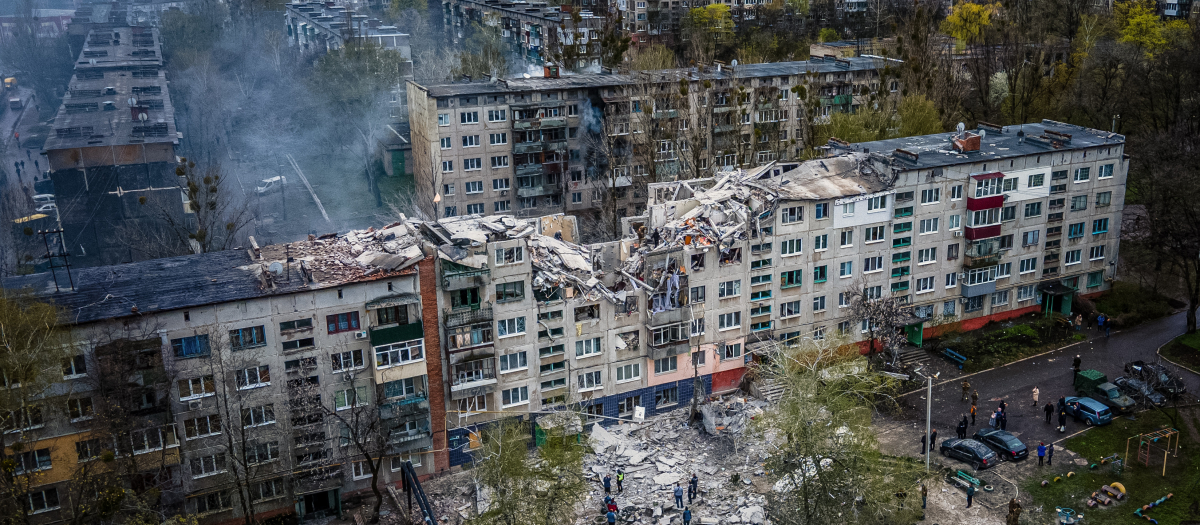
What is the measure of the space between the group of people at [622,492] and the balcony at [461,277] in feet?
37.6

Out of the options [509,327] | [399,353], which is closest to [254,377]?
[399,353]

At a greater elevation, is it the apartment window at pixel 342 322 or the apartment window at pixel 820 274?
the apartment window at pixel 342 322

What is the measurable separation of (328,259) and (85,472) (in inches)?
550

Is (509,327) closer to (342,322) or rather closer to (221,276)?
(342,322)

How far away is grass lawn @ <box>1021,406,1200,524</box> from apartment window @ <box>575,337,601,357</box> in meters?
22.1

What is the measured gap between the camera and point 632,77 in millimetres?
81188

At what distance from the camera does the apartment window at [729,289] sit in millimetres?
53938

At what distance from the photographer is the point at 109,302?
41062mm

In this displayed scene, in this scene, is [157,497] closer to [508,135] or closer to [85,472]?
[85,472]

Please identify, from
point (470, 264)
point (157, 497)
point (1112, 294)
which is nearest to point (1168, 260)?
point (1112, 294)

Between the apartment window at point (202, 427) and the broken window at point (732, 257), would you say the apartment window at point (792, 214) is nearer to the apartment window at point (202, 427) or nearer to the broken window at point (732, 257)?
the broken window at point (732, 257)

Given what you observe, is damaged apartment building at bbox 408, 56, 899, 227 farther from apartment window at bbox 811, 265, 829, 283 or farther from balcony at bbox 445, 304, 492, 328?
balcony at bbox 445, 304, 492, 328

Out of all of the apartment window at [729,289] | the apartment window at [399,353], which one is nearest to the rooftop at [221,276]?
the apartment window at [399,353]

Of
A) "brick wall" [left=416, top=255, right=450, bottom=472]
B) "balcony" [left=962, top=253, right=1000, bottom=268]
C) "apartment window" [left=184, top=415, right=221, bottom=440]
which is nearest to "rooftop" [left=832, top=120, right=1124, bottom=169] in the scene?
"balcony" [left=962, top=253, right=1000, bottom=268]
